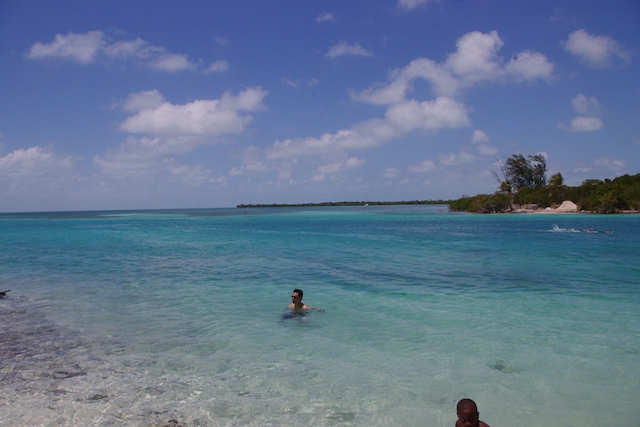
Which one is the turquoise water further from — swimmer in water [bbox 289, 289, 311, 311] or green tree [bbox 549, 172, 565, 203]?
green tree [bbox 549, 172, 565, 203]

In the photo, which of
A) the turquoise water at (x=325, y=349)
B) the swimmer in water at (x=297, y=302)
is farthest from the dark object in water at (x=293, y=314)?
the turquoise water at (x=325, y=349)

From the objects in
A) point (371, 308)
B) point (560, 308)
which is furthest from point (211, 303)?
point (560, 308)

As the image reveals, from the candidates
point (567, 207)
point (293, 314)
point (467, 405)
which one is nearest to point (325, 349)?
point (293, 314)

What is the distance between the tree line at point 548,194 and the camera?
7088 centimetres

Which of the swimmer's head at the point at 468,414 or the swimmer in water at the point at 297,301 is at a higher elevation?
the swimmer's head at the point at 468,414

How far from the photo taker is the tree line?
70.9 m

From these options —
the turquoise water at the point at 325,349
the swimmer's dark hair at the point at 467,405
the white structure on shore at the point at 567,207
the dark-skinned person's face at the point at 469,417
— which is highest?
the white structure on shore at the point at 567,207

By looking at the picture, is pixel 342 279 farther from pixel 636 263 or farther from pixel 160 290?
pixel 636 263

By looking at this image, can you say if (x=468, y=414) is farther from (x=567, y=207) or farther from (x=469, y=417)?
(x=567, y=207)

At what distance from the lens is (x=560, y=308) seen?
1080 cm

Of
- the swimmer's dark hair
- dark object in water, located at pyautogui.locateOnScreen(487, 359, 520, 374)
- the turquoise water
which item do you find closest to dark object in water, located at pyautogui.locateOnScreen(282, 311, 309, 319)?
the turquoise water

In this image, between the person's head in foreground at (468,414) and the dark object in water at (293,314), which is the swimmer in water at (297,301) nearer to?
the dark object in water at (293,314)

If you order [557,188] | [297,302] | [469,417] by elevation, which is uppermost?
[557,188]

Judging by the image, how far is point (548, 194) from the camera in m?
90.0
